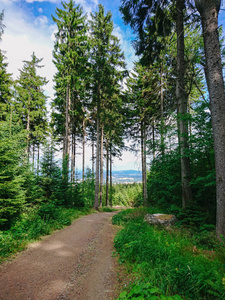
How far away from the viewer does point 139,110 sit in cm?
1416

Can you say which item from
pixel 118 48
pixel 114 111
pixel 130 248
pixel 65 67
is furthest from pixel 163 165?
pixel 118 48

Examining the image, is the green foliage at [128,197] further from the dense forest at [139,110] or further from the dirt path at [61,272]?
the dirt path at [61,272]

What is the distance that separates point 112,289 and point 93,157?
60.1 feet

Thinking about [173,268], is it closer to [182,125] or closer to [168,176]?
[168,176]

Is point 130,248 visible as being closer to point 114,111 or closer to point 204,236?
point 204,236

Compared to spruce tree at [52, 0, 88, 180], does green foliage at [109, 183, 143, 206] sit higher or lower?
lower

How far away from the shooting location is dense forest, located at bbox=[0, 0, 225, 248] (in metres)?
4.86

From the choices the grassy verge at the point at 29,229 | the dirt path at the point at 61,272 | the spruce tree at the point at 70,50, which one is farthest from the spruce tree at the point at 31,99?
the dirt path at the point at 61,272

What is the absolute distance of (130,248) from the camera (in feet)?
12.6

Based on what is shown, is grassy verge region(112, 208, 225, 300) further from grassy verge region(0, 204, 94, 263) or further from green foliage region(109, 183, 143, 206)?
green foliage region(109, 183, 143, 206)

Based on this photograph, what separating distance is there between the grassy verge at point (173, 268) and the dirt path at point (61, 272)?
50cm

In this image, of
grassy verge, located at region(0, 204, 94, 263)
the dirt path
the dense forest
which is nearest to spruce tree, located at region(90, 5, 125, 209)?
the dense forest

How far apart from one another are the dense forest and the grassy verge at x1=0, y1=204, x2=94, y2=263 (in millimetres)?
98

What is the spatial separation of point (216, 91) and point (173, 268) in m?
4.73
